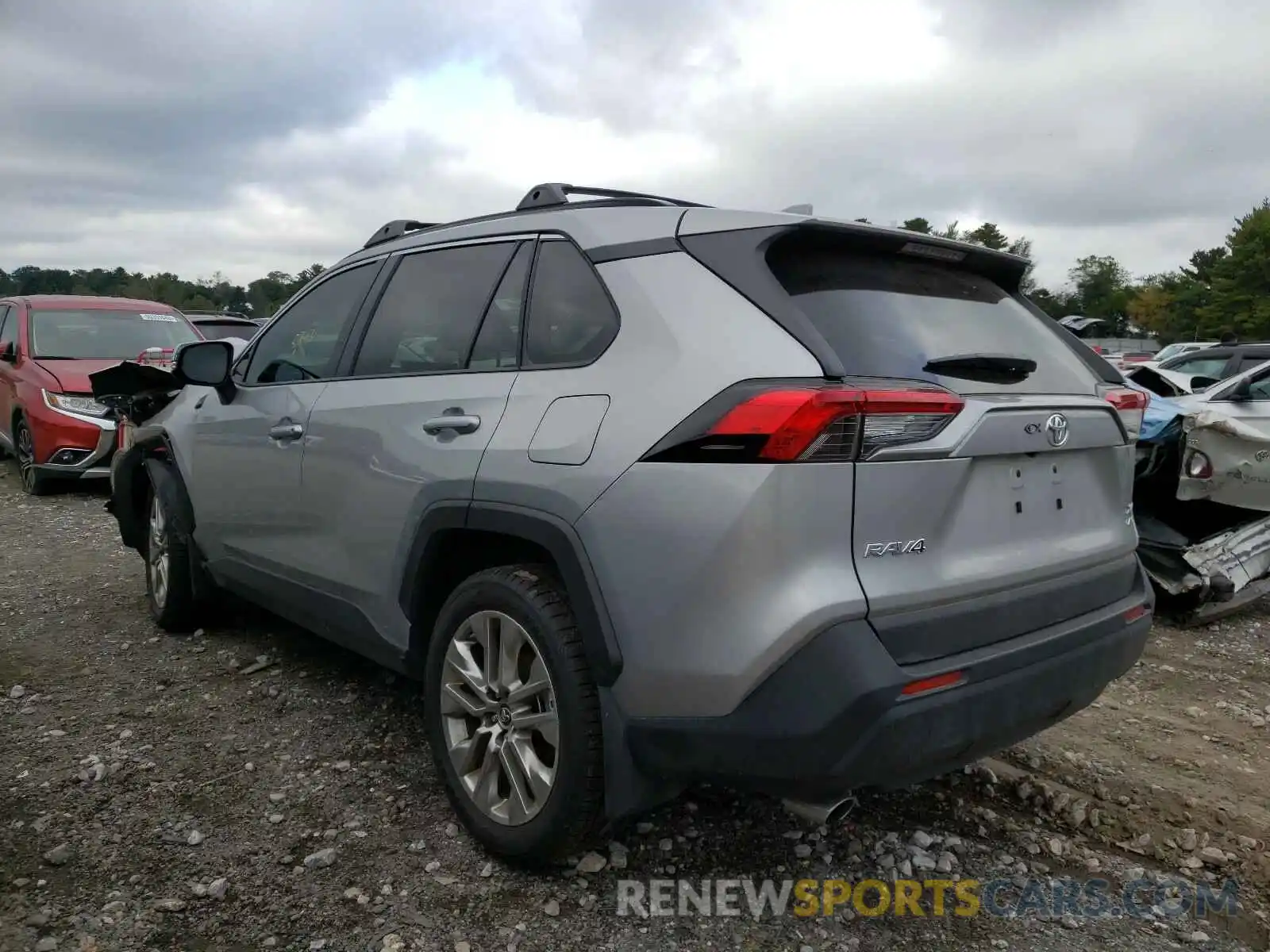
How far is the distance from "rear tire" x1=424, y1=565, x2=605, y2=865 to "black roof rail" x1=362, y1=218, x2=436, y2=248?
1650 millimetres

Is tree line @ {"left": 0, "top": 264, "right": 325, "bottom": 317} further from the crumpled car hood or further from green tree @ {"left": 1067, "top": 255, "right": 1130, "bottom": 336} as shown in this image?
green tree @ {"left": 1067, "top": 255, "right": 1130, "bottom": 336}

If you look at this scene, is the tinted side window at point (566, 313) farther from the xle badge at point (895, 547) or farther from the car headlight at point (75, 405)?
the car headlight at point (75, 405)

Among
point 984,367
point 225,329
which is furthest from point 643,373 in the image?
point 225,329

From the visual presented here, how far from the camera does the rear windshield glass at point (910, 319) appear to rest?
2287mm

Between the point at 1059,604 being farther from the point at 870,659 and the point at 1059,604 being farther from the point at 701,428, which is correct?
the point at 701,428

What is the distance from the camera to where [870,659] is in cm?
203

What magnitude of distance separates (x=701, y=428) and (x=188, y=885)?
A: 1913 millimetres

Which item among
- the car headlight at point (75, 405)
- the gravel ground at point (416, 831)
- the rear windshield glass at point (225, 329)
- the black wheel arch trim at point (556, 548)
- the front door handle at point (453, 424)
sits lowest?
the gravel ground at point (416, 831)

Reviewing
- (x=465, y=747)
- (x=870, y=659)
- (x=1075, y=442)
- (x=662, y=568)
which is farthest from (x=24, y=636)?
(x=1075, y=442)

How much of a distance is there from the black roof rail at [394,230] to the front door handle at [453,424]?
1.14 meters

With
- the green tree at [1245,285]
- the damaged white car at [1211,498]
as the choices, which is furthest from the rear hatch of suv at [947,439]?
the green tree at [1245,285]

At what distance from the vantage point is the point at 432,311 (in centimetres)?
322

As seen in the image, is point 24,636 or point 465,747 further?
point 24,636

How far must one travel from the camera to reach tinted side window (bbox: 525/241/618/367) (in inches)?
100
